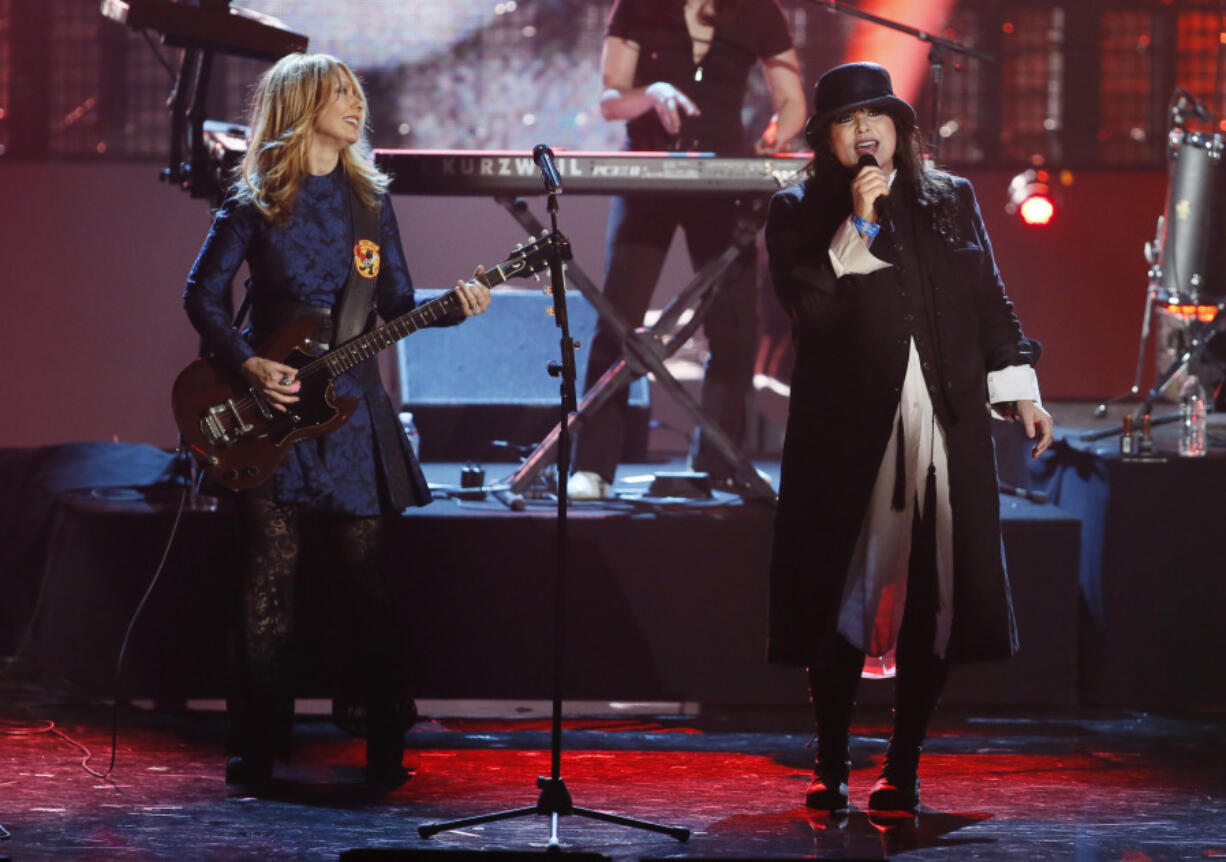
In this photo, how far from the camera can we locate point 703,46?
555cm

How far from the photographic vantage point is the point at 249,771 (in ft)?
13.8

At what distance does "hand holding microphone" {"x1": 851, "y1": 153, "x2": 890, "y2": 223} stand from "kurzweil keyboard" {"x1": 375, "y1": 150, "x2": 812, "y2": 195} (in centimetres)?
117

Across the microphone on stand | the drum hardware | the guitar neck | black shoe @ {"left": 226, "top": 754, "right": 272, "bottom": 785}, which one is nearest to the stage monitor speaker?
the drum hardware

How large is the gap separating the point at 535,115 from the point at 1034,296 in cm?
293

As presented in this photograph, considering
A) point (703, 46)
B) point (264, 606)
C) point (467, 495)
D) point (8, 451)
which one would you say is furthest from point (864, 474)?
point (8, 451)

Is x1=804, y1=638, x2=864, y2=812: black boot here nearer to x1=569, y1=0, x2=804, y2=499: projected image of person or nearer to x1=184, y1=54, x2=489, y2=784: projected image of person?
x1=184, y1=54, x2=489, y2=784: projected image of person

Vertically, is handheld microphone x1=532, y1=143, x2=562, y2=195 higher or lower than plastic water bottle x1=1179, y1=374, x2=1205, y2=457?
higher

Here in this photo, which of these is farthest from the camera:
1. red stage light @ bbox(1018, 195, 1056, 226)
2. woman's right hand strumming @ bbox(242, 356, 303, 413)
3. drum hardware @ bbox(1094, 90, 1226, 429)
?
red stage light @ bbox(1018, 195, 1056, 226)

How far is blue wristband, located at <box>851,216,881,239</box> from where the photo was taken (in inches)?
147

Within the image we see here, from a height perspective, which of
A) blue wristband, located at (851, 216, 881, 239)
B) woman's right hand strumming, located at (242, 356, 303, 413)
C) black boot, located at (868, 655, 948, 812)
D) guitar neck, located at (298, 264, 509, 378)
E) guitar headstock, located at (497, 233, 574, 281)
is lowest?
black boot, located at (868, 655, 948, 812)

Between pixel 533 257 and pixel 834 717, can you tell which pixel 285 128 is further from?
pixel 834 717

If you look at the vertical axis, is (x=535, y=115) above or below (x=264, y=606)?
above

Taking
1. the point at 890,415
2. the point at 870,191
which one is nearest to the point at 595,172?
the point at 870,191

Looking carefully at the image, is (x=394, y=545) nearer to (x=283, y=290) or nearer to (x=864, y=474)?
(x=283, y=290)
